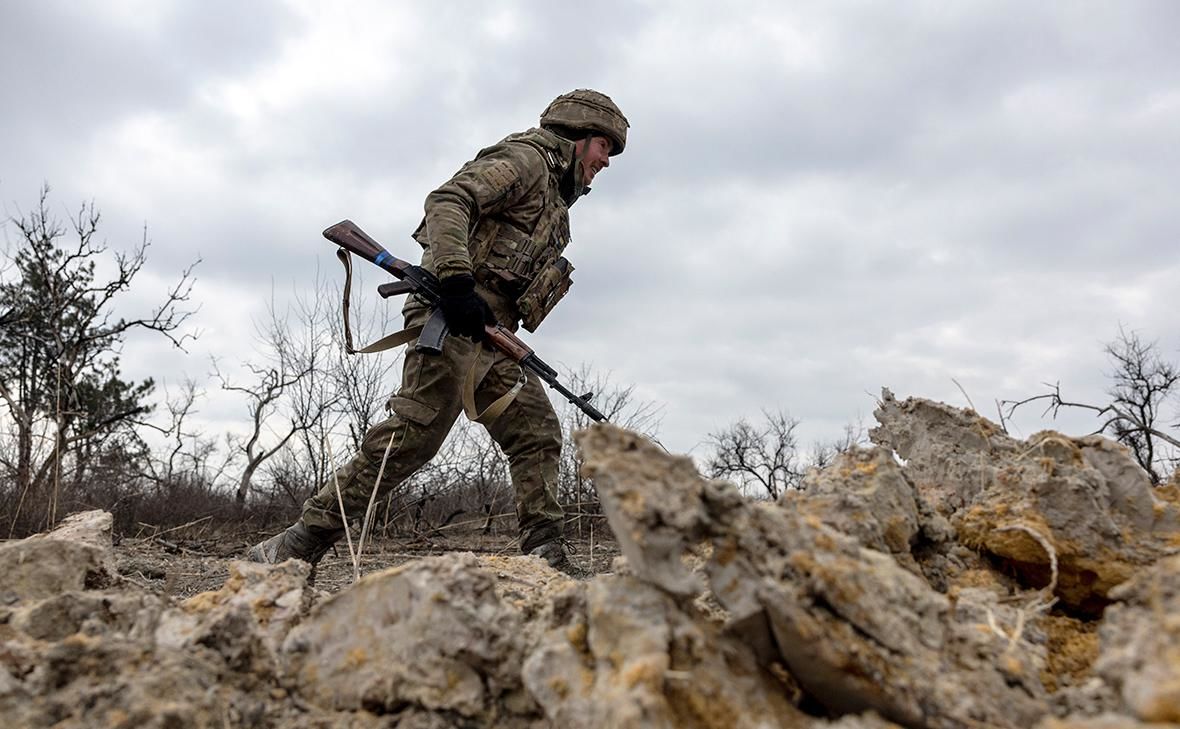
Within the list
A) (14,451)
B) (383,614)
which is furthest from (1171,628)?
(14,451)

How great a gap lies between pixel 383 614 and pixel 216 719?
0.91 feet

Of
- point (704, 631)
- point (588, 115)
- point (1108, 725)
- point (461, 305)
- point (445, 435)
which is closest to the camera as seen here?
point (1108, 725)

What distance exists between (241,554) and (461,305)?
384 centimetres

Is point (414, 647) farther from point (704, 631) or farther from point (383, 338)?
point (383, 338)

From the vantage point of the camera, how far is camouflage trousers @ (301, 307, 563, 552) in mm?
3408

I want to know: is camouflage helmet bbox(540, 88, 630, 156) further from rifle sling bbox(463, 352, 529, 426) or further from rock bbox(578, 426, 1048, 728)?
rock bbox(578, 426, 1048, 728)

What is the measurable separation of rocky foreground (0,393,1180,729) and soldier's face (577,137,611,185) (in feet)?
9.67

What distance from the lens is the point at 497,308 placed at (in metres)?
3.89

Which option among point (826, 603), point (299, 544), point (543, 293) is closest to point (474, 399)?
point (543, 293)

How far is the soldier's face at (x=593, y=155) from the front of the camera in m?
4.12

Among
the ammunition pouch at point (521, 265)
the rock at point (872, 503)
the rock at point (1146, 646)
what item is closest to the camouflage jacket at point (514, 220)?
the ammunition pouch at point (521, 265)

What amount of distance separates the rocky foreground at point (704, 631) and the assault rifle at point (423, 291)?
1.92 metres

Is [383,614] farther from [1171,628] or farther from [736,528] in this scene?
[1171,628]

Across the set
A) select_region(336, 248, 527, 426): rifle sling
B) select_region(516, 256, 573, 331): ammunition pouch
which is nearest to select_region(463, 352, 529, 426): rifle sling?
select_region(336, 248, 527, 426): rifle sling
